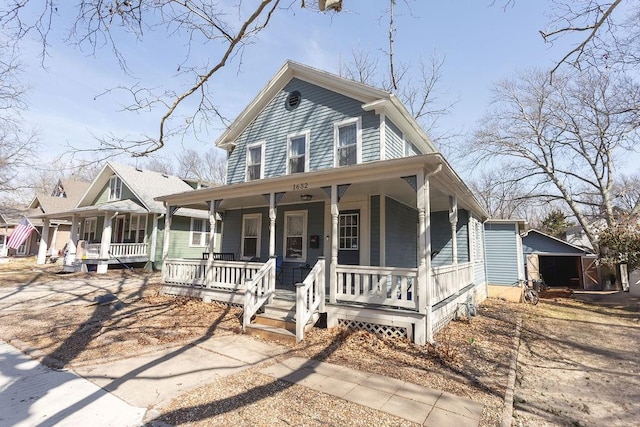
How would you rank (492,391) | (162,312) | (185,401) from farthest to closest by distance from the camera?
(162,312)
(492,391)
(185,401)

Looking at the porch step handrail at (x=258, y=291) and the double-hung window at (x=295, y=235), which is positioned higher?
the double-hung window at (x=295, y=235)

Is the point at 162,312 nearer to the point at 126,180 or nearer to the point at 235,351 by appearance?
the point at 235,351

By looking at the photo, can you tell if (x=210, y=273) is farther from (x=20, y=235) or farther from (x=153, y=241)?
(x=20, y=235)

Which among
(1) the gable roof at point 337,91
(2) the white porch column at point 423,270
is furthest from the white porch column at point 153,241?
(2) the white porch column at point 423,270

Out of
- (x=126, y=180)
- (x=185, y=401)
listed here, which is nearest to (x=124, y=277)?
(x=126, y=180)

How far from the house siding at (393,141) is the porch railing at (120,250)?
49.6 feet

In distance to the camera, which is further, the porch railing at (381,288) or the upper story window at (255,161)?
the upper story window at (255,161)

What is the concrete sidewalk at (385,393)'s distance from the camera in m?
3.69

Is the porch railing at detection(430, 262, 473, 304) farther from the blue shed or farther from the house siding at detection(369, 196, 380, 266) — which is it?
the blue shed

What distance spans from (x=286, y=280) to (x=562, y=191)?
21.1 m

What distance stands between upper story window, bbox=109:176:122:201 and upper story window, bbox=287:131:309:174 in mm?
14314

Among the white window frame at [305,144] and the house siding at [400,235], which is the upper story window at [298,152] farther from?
the house siding at [400,235]

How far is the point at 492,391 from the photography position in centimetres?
442

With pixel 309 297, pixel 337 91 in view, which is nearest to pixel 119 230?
pixel 337 91
